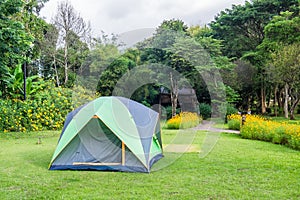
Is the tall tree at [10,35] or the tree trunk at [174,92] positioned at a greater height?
the tall tree at [10,35]

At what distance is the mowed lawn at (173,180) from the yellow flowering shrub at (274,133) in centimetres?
161

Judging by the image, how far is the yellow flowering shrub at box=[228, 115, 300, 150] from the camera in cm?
870

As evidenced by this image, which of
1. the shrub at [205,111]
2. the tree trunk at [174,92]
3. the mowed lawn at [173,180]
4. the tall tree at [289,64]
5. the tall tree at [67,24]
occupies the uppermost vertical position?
the tall tree at [67,24]

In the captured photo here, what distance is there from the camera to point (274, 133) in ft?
32.5

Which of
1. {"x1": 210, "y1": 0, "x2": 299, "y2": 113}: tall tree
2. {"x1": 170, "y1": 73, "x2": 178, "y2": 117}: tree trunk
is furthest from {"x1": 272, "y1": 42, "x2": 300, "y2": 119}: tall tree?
{"x1": 170, "y1": 73, "x2": 178, "y2": 117}: tree trunk

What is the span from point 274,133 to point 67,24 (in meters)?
16.0

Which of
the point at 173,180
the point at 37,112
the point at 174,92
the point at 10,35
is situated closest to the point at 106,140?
the point at 173,180

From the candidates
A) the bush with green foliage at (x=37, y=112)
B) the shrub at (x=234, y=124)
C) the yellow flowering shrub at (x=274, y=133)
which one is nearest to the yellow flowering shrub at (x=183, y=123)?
the shrub at (x=234, y=124)

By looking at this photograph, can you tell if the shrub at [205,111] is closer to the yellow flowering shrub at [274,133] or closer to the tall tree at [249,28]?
the tall tree at [249,28]

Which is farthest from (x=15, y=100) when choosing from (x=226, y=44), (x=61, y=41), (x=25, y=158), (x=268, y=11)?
(x=268, y=11)

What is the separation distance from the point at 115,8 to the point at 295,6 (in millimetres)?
15730

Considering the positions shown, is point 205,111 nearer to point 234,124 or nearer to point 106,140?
point 234,124

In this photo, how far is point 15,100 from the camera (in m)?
12.8

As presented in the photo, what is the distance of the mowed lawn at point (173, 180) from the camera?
423 cm
